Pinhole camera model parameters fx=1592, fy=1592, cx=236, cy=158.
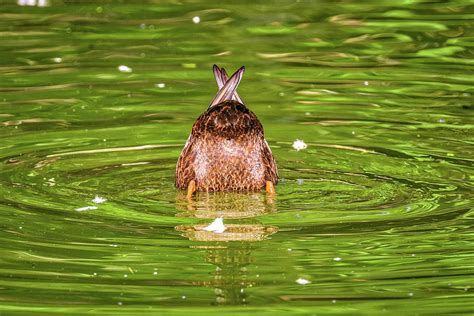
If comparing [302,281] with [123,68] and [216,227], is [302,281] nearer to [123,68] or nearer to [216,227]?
[216,227]

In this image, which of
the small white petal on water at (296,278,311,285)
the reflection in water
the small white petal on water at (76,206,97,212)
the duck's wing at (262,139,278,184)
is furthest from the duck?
the small white petal on water at (296,278,311,285)

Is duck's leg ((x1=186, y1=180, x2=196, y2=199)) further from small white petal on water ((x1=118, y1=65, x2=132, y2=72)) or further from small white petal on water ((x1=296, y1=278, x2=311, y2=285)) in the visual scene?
small white petal on water ((x1=118, y1=65, x2=132, y2=72))

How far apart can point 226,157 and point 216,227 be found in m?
1.33

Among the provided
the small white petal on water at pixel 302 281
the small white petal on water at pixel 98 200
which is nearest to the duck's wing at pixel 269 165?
the small white petal on water at pixel 98 200

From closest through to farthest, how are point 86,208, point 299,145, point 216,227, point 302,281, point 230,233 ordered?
point 302,281, point 230,233, point 216,227, point 86,208, point 299,145

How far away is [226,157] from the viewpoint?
11.5 metres

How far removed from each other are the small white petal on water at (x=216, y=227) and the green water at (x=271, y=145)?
2.5 inches

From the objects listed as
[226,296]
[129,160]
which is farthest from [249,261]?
[129,160]

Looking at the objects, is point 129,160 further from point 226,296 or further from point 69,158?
point 226,296

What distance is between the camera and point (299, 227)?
10.2 meters

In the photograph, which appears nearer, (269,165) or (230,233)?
(230,233)

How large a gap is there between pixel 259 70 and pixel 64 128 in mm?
2769

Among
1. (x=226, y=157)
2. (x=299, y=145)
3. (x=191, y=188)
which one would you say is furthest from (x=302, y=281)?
(x=299, y=145)

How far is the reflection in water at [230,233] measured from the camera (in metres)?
9.15
